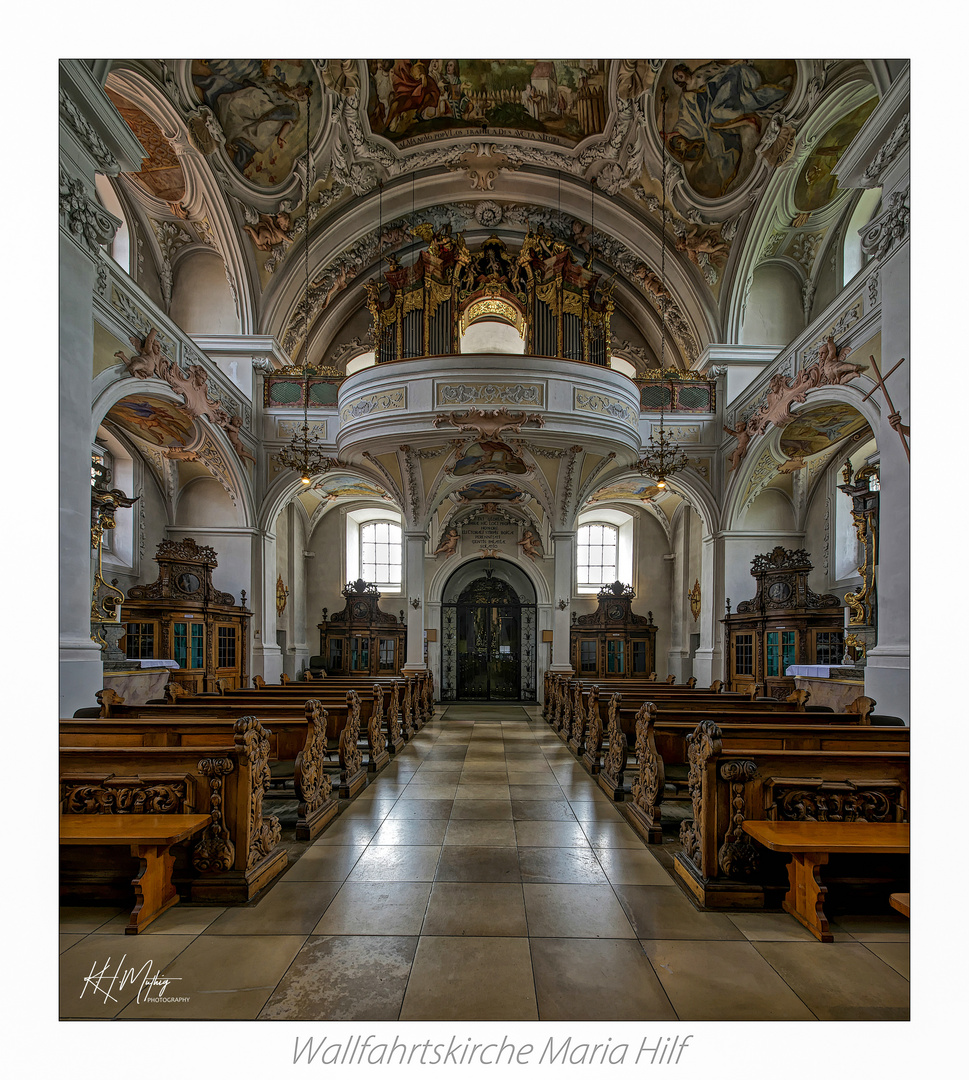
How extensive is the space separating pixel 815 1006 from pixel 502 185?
14782 mm

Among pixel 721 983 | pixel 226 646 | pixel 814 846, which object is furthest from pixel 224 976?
pixel 226 646

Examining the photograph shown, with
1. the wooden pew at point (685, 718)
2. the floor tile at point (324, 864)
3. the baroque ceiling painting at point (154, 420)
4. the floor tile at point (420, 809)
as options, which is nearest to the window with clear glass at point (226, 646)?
the baroque ceiling painting at point (154, 420)

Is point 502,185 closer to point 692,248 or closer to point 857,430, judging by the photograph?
point 692,248

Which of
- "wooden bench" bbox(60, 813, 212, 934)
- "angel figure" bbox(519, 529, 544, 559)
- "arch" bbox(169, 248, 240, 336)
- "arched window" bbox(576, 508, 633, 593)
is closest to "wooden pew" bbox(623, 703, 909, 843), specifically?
"wooden bench" bbox(60, 813, 212, 934)

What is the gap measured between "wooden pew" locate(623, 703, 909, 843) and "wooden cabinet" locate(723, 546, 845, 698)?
6.31 m

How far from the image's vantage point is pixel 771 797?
12.6 ft

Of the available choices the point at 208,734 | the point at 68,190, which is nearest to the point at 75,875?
the point at 208,734

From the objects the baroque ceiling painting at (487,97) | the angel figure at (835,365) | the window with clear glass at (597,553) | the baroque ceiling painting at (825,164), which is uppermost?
the baroque ceiling painting at (487,97)

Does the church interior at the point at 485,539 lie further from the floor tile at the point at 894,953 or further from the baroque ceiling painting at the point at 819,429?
the baroque ceiling painting at the point at 819,429

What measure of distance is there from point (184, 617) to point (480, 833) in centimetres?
845

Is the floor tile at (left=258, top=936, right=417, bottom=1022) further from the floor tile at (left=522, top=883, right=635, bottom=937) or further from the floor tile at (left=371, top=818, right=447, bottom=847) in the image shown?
the floor tile at (left=371, top=818, right=447, bottom=847)

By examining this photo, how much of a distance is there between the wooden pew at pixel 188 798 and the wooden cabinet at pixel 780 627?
32.0 ft

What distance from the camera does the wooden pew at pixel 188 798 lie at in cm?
376

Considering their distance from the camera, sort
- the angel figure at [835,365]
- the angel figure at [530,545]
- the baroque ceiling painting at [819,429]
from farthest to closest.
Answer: the angel figure at [530,545] → the baroque ceiling painting at [819,429] → the angel figure at [835,365]
